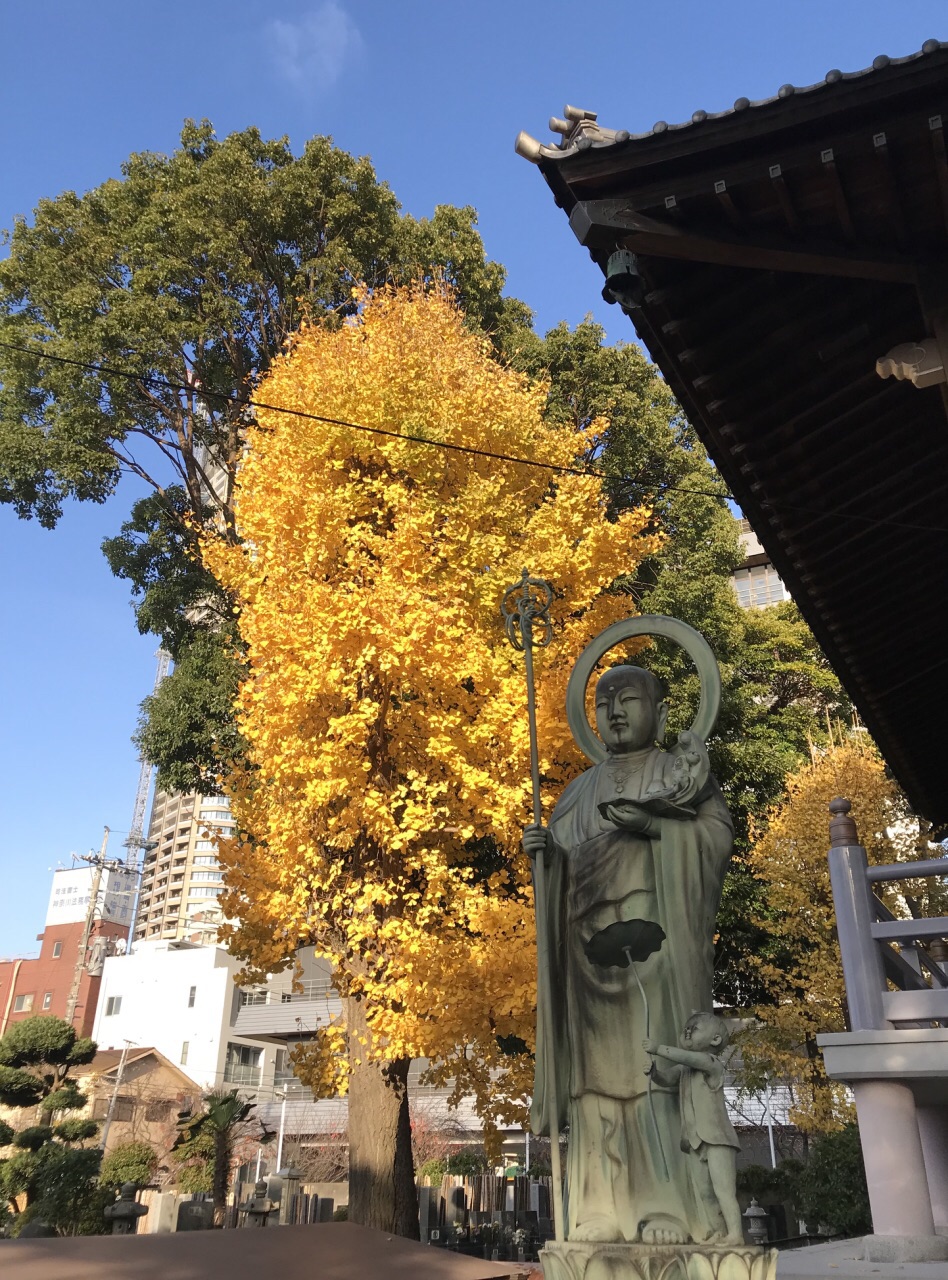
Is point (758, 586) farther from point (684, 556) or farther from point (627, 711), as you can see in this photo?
point (627, 711)

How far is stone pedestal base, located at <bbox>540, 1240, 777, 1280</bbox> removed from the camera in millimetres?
3400

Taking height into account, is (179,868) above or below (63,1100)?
above

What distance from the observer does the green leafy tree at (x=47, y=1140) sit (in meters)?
13.0

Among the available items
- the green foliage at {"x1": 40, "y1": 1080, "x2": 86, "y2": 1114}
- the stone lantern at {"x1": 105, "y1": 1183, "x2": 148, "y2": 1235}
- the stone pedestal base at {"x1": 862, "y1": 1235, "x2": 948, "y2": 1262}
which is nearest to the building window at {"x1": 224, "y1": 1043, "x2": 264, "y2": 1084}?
the green foliage at {"x1": 40, "y1": 1080, "x2": 86, "y2": 1114}

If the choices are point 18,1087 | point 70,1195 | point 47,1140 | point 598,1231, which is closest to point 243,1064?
point 18,1087

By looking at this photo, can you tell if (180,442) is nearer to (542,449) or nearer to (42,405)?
(42,405)

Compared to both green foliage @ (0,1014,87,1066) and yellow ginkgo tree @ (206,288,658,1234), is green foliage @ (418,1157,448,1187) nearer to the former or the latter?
green foliage @ (0,1014,87,1066)

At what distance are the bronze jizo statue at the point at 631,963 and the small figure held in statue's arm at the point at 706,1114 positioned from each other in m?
0.02

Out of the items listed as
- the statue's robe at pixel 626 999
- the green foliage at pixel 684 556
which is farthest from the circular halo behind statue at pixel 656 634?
the green foliage at pixel 684 556

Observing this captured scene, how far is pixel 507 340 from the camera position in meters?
18.8

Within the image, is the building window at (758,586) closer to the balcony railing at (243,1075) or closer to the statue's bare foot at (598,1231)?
the balcony railing at (243,1075)

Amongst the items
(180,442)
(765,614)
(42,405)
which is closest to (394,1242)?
(180,442)

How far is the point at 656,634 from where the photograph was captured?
473 cm

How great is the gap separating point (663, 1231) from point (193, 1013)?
46054mm
